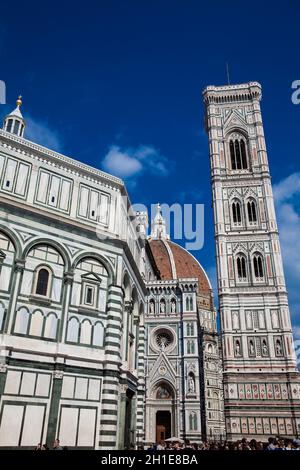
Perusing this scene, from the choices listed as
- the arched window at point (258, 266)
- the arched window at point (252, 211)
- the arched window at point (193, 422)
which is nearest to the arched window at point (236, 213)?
the arched window at point (252, 211)

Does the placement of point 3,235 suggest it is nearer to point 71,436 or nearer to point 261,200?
point 71,436

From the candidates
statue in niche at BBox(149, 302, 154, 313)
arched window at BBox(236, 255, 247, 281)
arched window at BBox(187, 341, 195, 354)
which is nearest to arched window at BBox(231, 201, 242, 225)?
arched window at BBox(236, 255, 247, 281)

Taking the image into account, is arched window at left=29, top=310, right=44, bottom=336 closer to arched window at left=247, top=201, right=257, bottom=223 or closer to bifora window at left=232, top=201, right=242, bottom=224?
bifora window at left=232, top=201, right=242, bottom=224

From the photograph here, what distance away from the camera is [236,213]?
43281mm

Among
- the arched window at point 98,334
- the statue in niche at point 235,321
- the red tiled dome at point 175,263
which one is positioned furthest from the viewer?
the red tiled dome at point 175,263

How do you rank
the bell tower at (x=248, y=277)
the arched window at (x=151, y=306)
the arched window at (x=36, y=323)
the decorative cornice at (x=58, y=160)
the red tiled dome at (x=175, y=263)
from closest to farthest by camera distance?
the arched window at (x=36, y=323) → the decorative cornice at (x=58, y=160) → the bell tower at (x=248, y=277) → the arched window at (x=151, y=306) → the red tiled dome at (x=175, y=263)

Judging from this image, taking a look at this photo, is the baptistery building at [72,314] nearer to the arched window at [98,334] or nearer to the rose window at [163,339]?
the arched window at [98,334]

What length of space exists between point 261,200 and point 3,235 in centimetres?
3366

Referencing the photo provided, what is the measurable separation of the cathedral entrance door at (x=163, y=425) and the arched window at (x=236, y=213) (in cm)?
2148

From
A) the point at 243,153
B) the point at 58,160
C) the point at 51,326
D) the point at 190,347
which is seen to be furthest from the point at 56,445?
the point at 243,153

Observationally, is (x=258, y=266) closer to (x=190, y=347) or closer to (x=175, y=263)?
(x=190, y=347)

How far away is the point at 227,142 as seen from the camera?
155ft

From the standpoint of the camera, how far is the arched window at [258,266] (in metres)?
39.5
